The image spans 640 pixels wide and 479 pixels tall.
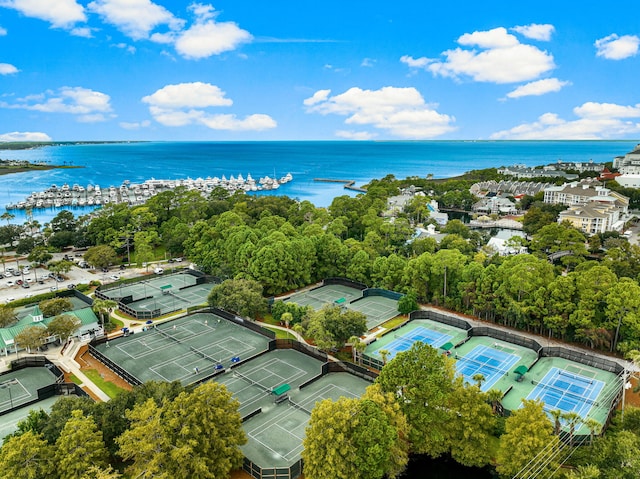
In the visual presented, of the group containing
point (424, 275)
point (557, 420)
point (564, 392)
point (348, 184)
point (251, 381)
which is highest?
point (348, 184)

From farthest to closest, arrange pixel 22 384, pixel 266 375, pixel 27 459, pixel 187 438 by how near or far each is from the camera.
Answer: pixel 266 375 < pixel 22 384 < pixel 187 438 < pixel 27 459

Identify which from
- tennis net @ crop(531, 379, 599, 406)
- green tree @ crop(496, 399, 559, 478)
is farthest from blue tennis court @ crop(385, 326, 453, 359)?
green tree @ crop(496, 399, 559, 478)

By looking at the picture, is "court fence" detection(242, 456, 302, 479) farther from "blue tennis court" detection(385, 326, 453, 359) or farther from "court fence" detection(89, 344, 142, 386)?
"blue tennis court" detection(385, 326, 453, 359)

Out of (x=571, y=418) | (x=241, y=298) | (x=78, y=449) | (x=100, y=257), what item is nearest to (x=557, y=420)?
(x=571, y=418)

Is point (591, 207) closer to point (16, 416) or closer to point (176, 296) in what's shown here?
point (176, 296)

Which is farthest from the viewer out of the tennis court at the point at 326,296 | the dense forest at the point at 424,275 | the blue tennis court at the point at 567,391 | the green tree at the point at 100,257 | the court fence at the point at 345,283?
the green tree at the point at 100,257

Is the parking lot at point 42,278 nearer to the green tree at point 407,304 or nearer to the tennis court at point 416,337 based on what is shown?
the green tree at point 407,304

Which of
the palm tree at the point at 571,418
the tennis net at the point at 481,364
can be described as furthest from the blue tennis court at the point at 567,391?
the palm tree at the point at 571,418

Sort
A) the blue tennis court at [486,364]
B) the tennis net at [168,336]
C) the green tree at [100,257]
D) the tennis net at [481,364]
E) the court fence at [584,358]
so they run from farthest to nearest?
the green tree at [100,257] < the tennis net at [168,336] < the tennis net at [481,364] < the court fence at [584,358] < the blue tennis court at [486,364]
